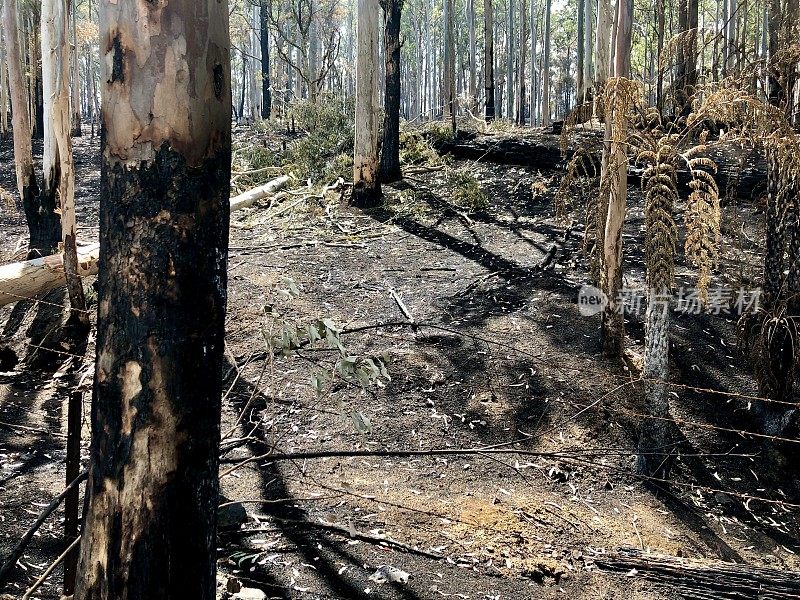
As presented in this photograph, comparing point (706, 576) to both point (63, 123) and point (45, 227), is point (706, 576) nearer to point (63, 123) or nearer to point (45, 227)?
point (63, 123)

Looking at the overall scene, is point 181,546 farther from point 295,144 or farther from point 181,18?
point 295,144

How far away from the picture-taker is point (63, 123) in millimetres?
6996

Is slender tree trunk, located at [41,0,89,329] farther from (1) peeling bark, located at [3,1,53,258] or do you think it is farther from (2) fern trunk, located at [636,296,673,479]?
(2) fern trunk, located at [636,296,673,479]

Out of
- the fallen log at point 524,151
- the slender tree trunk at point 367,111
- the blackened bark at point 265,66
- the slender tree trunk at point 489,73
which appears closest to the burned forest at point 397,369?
the slender tree trunk at point 367,111

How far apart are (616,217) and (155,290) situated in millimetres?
4461

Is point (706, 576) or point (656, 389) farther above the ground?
point (656, 389)

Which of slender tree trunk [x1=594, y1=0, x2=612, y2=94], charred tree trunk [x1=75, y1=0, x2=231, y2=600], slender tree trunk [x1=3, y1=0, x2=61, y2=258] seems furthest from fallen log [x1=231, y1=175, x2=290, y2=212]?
charred tree trunk [x1=75, y1=0, x2=231, y2=600]

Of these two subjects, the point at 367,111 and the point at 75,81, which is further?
the point at 75,81

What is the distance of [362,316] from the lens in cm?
718

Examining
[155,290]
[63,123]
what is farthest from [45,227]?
[155,290]

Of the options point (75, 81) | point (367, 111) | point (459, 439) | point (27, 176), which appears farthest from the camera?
point (75, 81)

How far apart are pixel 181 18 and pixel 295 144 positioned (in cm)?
1367

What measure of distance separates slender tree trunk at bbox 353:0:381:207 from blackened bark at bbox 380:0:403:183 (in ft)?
2.27

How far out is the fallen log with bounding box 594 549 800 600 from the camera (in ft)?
11.2
